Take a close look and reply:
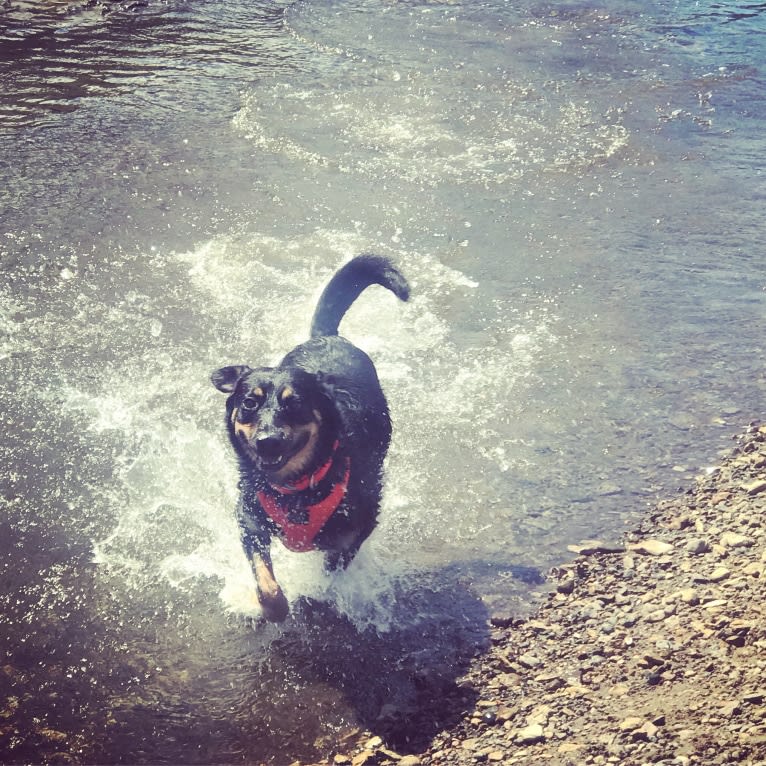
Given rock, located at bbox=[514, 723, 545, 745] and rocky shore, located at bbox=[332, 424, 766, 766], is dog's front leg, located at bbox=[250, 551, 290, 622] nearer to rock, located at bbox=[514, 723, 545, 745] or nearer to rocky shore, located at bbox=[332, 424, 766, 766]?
rocky shore, located at bbox=[332, 424, 766, 766]

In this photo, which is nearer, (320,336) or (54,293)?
(320,336)

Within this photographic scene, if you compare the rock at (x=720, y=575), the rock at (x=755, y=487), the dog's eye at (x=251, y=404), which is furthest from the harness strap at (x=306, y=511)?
the rock at (x=755, y=487)

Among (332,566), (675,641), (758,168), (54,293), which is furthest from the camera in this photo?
(758,168)

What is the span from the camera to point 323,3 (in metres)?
12.1

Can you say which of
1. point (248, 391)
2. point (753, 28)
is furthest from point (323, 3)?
point (248, 391)

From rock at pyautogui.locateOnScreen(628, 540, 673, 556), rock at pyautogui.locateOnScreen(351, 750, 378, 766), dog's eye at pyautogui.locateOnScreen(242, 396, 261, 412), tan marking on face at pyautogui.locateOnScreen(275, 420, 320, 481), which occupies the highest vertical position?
dog's eye at pyautogui.locateOnScreen(242, 396, 261, 412)

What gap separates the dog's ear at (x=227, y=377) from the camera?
13.8 feet

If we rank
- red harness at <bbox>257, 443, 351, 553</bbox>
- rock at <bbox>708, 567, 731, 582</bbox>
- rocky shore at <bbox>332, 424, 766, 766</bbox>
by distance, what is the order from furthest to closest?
red harness at <bbox>257, 443, 351, 553</bbox>, rock at <bbox>708, 567, 731, 582</bbox>, rocky shore at <bbox>332, 424, 766, 766</bbox>

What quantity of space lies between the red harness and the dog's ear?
614mm

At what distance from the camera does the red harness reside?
412 centimetres

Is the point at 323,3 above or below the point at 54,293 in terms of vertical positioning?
above

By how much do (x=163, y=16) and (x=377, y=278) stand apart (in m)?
9.02

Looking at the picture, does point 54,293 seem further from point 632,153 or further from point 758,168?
point 758,168

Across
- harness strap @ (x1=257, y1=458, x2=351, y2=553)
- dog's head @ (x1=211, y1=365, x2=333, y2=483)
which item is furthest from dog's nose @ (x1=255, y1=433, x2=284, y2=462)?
harness strap @ (x1=257, y1=458, x2=351, y2=553)
